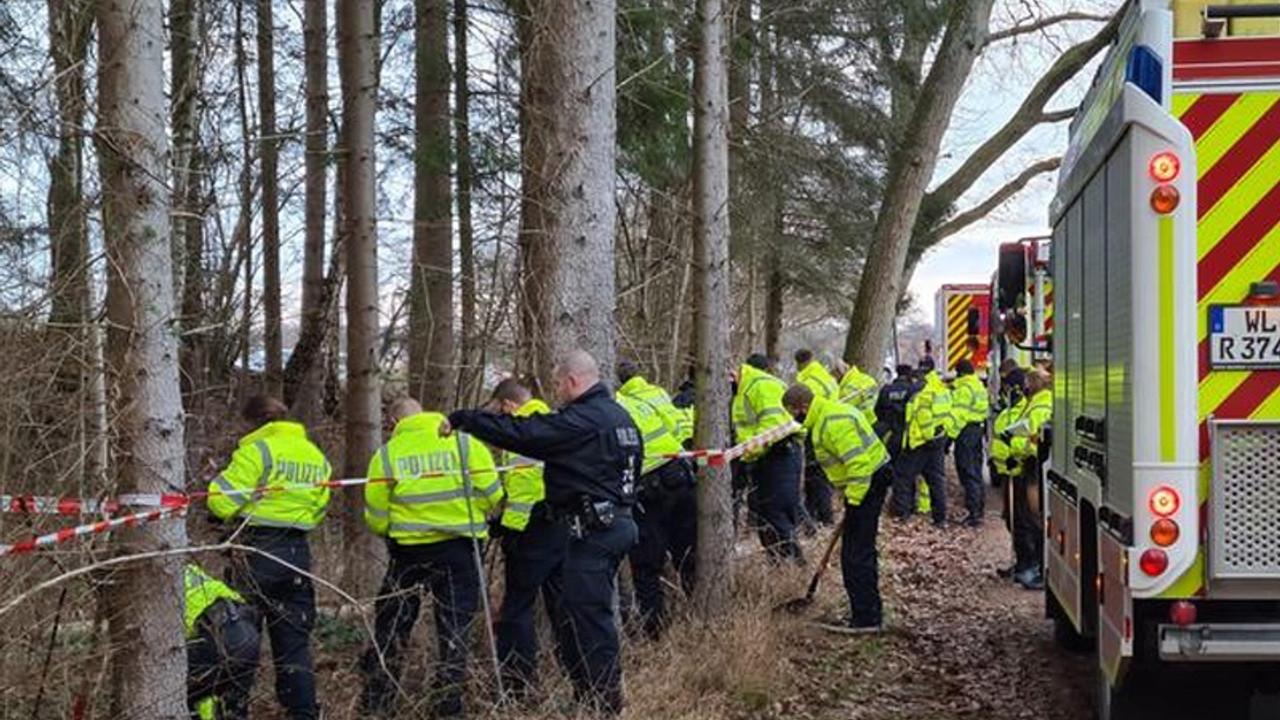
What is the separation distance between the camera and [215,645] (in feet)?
21.4

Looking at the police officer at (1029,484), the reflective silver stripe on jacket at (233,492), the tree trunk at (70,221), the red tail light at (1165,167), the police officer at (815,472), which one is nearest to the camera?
the red tail light at (1165,167)

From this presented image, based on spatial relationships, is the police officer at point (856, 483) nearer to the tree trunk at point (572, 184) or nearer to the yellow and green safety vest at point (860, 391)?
the tree trunk at point (572, 184)

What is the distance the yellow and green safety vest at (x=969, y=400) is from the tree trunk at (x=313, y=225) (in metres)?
7.05

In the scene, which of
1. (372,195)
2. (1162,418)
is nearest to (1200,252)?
(1162,418)

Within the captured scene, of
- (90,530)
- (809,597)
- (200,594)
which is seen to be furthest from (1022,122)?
(90,530)

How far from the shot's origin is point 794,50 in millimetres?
18938

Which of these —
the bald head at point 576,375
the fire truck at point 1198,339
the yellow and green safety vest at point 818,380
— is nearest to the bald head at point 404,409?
the bald head at point 576,375

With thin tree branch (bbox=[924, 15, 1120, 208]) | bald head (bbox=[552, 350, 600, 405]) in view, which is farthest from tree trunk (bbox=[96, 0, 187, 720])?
thin tree branch (bbox=[924, 15, 1120, 208])

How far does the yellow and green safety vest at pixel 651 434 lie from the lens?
9914mm

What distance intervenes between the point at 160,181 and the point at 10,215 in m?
1.97

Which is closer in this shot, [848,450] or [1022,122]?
[848,450]

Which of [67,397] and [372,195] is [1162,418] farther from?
[372,195]

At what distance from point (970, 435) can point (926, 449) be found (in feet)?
3.84

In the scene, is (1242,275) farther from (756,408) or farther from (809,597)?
(756,408)
